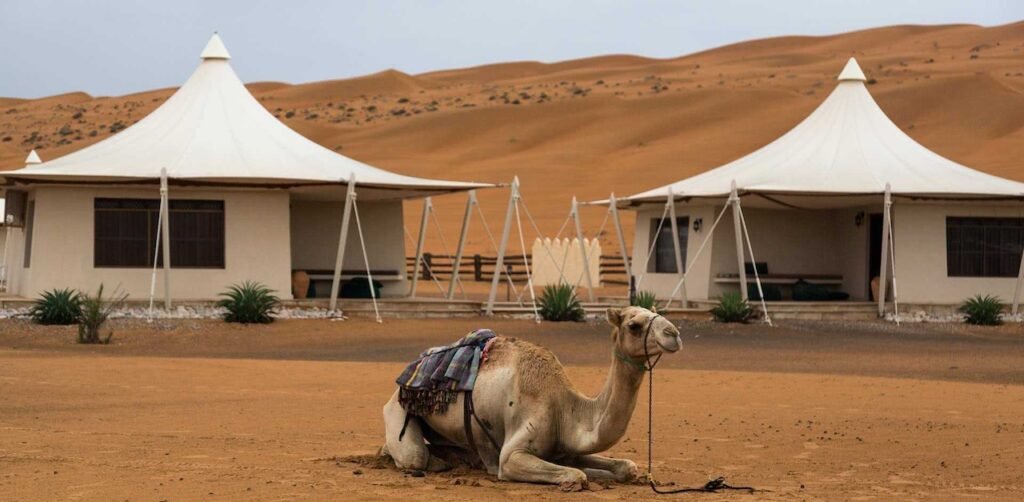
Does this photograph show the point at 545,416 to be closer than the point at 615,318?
No

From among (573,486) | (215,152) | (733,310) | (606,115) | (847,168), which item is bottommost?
(573,486)

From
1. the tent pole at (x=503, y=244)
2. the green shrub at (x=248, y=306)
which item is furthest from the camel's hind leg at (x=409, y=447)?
the tent pole at (x=503, y=244)

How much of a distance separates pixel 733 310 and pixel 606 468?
19.0 meters

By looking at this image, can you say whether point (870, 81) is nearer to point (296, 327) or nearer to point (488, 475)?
point (296, 327)

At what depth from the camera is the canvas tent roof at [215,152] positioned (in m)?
27.3

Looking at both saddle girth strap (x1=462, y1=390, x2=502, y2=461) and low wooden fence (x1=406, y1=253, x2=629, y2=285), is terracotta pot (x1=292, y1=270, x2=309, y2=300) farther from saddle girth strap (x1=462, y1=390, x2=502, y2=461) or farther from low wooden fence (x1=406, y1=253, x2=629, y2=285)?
saddle girth strap (x1=462, y1=390, x2=502, y2=461)

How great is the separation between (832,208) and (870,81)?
5786 centimetres

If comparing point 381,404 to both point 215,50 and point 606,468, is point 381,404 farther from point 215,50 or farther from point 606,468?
point 215,50

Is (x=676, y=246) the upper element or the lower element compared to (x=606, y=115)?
lower

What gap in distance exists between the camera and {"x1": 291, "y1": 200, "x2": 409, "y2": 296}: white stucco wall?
31.1 m

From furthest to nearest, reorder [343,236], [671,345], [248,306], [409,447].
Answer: [343,236] < [248,306] < [409,447] < [671,345]

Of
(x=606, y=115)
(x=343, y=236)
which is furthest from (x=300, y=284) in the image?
(x=606, y=115)

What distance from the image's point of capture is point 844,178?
3003cm

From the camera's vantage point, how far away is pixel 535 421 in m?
9.47
